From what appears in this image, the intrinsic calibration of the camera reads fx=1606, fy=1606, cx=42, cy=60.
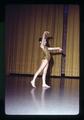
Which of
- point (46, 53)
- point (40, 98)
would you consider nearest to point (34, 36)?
point (46, 53)

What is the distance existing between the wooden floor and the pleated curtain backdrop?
0.03 metres

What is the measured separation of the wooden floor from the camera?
476cm

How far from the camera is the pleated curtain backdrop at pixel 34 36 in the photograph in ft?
15.6

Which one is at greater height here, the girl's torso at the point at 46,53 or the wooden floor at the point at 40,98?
the girl's torso at the point at 46,53

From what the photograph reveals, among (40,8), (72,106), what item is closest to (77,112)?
(72,106)

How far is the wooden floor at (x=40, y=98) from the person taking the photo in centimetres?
476

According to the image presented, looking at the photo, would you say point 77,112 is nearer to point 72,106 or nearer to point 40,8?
point 72,106

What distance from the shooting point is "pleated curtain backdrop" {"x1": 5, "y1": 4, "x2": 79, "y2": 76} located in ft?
15.6

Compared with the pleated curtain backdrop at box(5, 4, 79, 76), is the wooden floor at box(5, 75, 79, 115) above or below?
below

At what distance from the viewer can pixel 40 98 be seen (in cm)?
477

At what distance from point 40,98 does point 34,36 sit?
0.19 metres

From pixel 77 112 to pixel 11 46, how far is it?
28cm

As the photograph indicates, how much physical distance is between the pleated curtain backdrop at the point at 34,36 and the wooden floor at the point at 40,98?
0.03m

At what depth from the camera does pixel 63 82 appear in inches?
188
